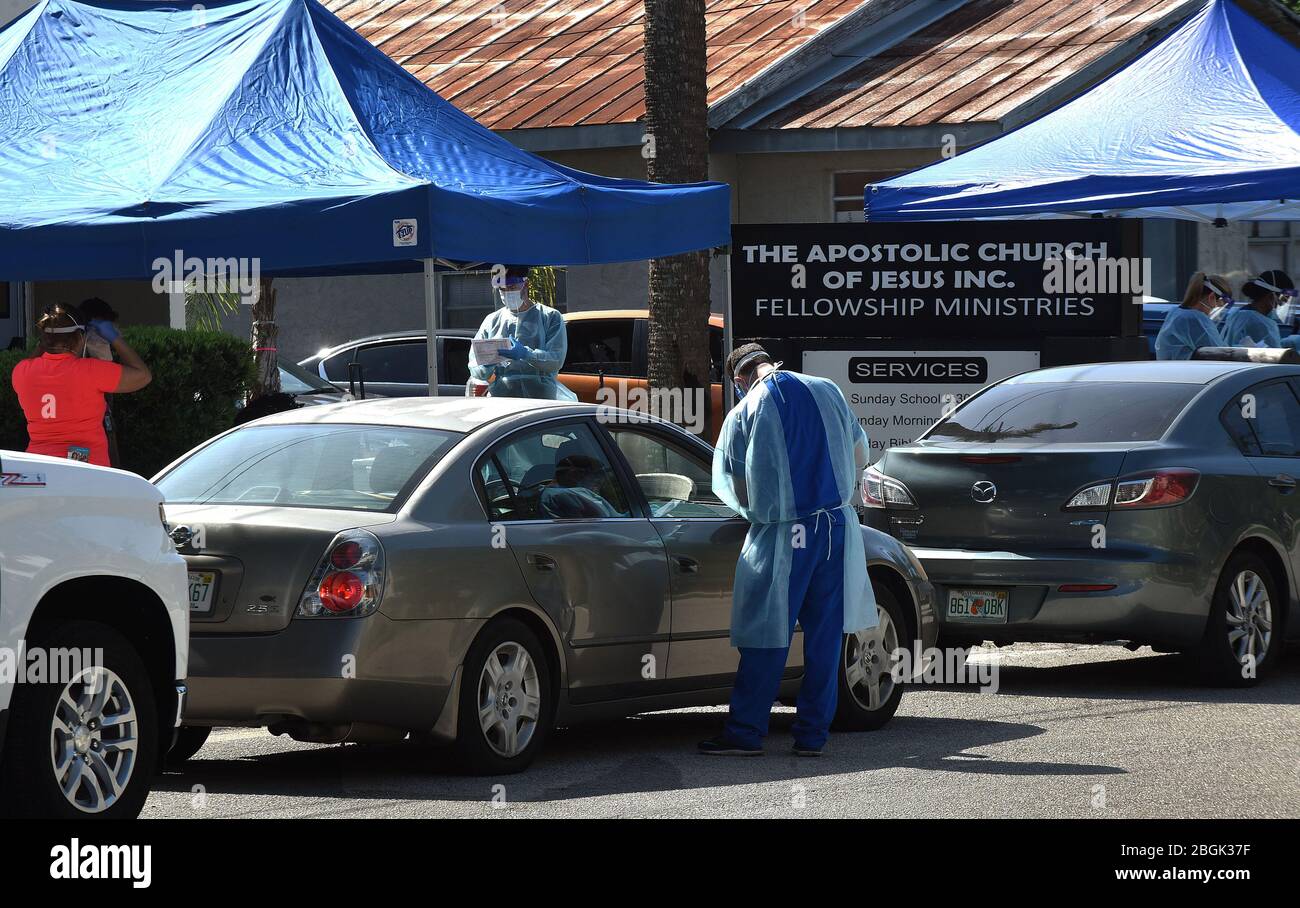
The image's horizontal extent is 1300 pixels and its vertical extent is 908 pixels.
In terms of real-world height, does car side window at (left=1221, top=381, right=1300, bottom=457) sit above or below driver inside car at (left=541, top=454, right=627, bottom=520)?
above

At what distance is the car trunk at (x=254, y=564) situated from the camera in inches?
289

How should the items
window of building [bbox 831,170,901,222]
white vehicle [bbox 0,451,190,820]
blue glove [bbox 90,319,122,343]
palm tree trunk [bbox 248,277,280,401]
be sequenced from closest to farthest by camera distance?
white vehicle [bbox 0,451,190,820]
blue glove [bbox 90,319,122,343]
palm tree trunk [bbox 248,277,280,401]
window of building [bbox 831,170,901,222]

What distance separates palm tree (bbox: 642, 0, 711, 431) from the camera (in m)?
15.8

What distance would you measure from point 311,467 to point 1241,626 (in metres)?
4.87

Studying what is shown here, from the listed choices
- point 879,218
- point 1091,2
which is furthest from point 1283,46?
point 1091,2

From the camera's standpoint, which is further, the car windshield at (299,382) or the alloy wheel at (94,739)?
the car windshield at (299,382)

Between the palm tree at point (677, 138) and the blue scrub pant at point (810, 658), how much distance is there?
7449mm

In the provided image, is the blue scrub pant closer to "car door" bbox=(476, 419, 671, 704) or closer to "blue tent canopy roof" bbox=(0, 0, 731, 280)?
"car door" bbox=(476, 419, 671, 704)

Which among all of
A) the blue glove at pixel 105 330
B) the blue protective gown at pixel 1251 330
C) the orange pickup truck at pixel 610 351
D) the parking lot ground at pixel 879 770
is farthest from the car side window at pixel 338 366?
the parking lot ground at pixel 879 770

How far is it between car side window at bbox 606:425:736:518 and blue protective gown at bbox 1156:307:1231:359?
5956 mm

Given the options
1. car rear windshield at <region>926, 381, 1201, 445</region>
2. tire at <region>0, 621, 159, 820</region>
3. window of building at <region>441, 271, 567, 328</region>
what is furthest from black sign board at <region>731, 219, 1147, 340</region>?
window of building at <region>441, 271, 567, 328</region>

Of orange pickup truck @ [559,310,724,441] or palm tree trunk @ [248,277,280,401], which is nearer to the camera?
palm tree trunk @ [248,277,280,401]

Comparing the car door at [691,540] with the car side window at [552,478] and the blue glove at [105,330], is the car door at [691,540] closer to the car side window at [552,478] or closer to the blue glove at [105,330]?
the car side window at [552,478]

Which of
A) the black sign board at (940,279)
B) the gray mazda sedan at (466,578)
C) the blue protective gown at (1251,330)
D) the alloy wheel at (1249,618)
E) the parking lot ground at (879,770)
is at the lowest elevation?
the parking lot ground at (879,770)
